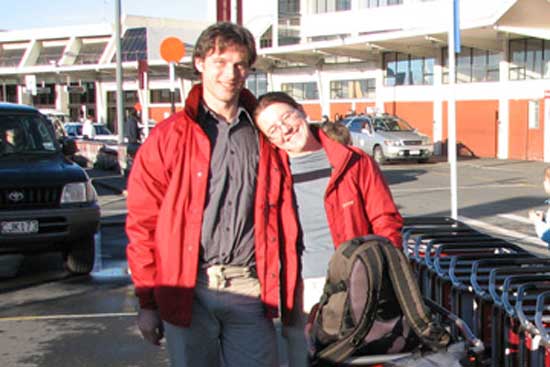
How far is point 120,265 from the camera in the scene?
922 cm

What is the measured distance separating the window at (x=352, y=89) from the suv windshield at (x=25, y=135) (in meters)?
28.8

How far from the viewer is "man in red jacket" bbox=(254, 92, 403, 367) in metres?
3.05

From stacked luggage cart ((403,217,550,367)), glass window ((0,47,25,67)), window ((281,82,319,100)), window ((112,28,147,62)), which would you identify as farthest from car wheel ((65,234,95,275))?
glass window ((0,47,25,67))

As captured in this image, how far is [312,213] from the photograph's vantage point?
3100mm

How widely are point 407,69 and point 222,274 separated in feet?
105

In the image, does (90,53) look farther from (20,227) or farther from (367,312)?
(367,312)

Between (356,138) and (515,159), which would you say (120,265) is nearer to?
(356,138)

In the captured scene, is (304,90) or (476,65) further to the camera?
(304,90)

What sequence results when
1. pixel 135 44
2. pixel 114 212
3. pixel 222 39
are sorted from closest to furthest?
pixel 222 39 < pixel 114 212 < pixel 135 44

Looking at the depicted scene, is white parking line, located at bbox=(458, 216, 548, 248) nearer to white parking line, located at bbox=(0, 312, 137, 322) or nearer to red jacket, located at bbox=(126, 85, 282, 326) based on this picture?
white parking line, located at bbox=(0, 312, 137, 322)

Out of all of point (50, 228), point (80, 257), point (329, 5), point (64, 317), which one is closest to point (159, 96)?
point (329, 5)

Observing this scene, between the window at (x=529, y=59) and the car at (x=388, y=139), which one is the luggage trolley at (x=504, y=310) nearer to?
the car at (x=388, y=139)

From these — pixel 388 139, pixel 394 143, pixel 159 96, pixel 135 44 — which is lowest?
pixel 394 143

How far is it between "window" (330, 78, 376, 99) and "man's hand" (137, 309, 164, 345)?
3427cm
